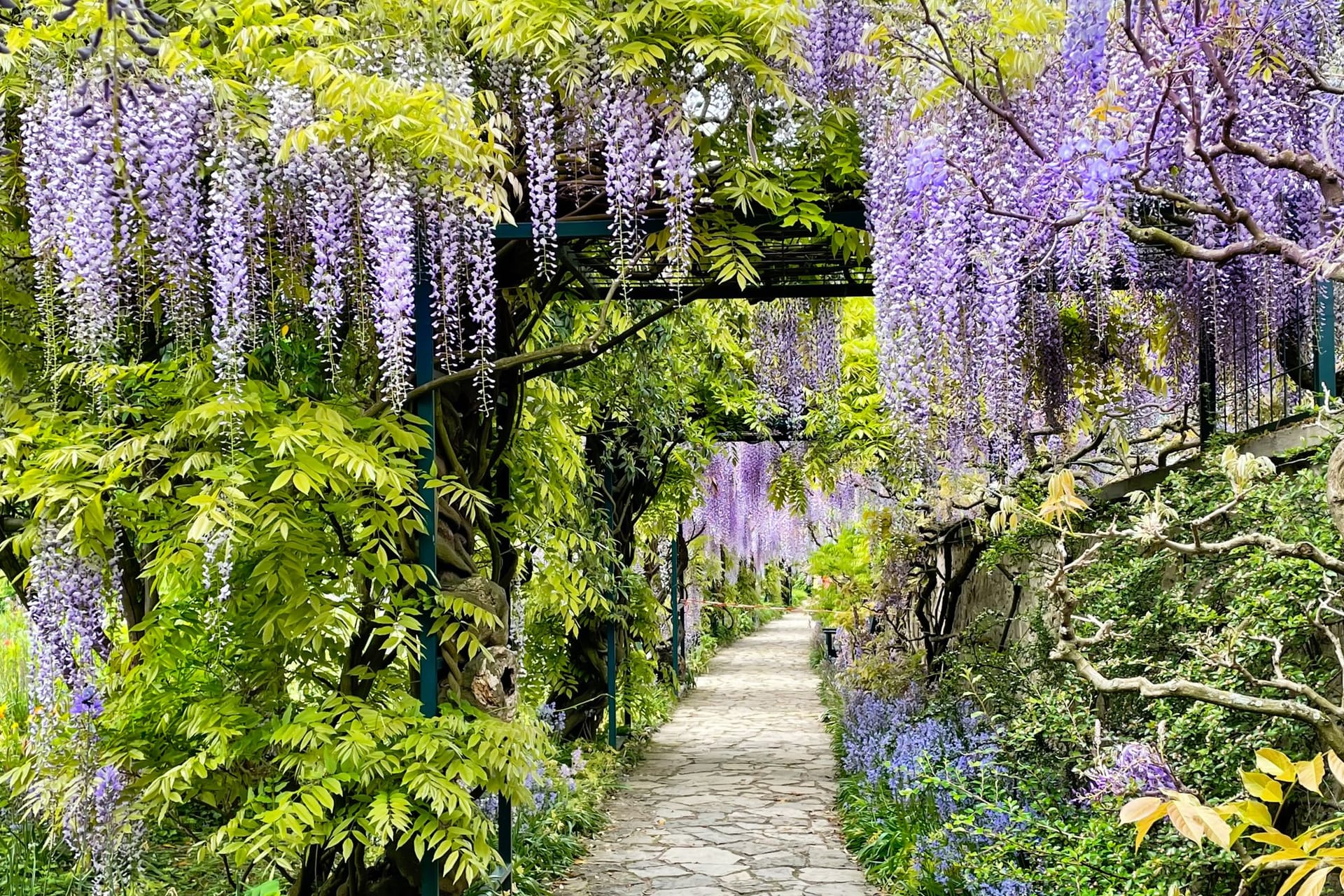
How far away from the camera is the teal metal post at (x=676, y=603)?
974 cm

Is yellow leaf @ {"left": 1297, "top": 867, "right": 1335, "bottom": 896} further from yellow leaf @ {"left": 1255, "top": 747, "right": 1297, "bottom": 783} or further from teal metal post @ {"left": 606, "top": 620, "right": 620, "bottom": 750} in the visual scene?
teal metal post @ {"left": 606, "top": 620, "right": 620, "bottom": 750}

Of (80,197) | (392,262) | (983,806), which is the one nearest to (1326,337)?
(983,806)

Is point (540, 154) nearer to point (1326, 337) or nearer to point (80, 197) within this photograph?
point (80, 197)

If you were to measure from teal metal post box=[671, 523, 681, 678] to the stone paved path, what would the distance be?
509 mm

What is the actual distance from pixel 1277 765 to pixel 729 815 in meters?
4.76

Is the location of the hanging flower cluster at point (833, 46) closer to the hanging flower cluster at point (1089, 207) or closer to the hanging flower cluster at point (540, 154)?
the hanging flower cluster at point (1089, 207)

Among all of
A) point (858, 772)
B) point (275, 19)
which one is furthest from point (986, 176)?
point (858, 772)

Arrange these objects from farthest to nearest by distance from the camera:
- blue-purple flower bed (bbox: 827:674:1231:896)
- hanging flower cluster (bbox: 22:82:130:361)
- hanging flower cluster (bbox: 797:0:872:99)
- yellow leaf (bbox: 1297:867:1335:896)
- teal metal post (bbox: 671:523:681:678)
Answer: teal metal post (bbox: 671:523:681:678) → hanging flower cluster (bbox: 797:0:872:99) → hanging flower cluster (bbox: 22:82:130:361) → blue-purple flower bed (bbox: 827:674:1231:896) → yellow leaf (bbox: 1297:867:1335:896)

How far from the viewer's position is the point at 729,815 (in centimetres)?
584

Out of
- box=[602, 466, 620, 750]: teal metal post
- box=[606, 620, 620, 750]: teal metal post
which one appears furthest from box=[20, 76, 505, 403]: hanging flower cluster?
box=[606, 620, 620, 750]: teal metal post

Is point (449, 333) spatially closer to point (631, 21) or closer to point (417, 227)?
point (417, 227)

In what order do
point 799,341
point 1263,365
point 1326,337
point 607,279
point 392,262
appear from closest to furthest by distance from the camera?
point 392,262, point 1326,337, point 1263,365, point 607,279, point 799,341

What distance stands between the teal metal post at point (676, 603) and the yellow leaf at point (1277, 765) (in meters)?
8.03

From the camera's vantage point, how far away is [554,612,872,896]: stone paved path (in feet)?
15.1
